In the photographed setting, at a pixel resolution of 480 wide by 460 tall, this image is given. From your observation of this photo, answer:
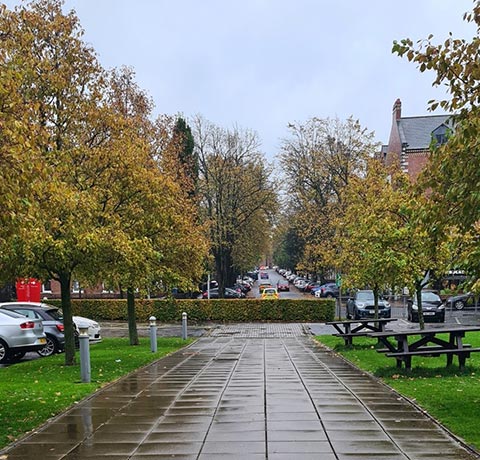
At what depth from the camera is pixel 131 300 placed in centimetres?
2052

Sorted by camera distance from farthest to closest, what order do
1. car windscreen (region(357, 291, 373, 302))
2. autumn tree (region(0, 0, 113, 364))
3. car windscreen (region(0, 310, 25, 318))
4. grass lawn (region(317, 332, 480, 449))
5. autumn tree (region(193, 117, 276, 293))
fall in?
autumn tree (region(193, 117, 276, 293)) < car windscreen (region(357, 291, 373, 302)) < car windscreen (region(0, 310, 25, 318)) < autumn tree (region(0, 0, 113, 364)) < grass lawn (region(317, 332, 480, 449))

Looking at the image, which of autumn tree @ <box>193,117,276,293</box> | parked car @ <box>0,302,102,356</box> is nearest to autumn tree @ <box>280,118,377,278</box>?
autumn tree @ <box>193,117,276,293</box>

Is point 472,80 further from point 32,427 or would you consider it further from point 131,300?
point 131,300

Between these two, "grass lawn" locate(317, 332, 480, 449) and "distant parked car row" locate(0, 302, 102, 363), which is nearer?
"grass lawn" locate(317, 332, 480, 449)

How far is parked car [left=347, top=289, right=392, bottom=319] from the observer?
100 feet

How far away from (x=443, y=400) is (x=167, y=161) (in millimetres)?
17644

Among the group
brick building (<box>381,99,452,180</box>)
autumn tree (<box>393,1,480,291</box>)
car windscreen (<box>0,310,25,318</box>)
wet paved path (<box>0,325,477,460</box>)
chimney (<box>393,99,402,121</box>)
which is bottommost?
wet paved path (<box>0,325,477,460</box>)

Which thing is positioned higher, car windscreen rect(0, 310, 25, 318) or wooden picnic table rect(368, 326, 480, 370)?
car windscreen rect(0, 310, 25, 318)

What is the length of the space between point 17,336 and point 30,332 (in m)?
0.35

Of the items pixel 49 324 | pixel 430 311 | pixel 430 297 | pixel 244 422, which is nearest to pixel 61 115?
pixel 49 324

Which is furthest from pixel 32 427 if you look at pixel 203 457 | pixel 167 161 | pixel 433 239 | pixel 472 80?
pixel 167 161

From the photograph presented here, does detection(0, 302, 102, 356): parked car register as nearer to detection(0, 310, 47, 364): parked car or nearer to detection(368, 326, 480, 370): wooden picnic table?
detection(0, 310, 47, 364): parked car

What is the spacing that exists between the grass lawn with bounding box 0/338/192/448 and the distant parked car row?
0.70 meters

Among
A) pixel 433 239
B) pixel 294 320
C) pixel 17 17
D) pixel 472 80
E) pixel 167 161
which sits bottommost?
pixel 294 320
